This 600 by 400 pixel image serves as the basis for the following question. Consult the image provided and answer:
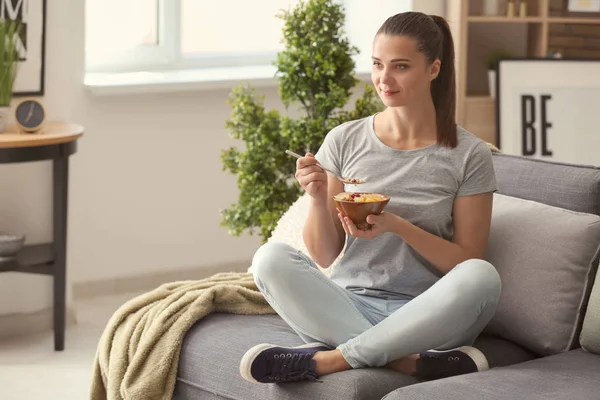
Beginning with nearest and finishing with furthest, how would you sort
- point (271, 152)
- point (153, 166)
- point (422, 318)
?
point (422, 318) < point (271, 152) < point (153, 166)

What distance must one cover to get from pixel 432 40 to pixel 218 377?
0.94 m

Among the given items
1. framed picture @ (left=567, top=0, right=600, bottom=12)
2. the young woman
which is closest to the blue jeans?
the young woman

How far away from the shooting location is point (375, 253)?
2.58 metres

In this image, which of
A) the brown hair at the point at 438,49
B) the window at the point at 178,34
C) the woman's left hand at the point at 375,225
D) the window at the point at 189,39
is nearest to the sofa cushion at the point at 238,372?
the woman's left hand at the point at 375,225

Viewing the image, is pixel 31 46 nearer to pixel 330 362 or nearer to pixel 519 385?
pixel 330 362

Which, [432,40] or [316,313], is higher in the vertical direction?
[432,40]

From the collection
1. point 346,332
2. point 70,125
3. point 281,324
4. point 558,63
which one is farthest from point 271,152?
point 558,63

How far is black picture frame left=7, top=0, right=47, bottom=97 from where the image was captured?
157 inches

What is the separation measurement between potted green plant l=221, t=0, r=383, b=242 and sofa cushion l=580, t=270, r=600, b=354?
1.54 m

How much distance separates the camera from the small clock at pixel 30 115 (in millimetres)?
3797

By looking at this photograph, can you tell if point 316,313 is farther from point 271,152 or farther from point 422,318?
point 271,152

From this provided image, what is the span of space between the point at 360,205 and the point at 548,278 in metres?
0.51

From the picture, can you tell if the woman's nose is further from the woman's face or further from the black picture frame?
the black picture frame

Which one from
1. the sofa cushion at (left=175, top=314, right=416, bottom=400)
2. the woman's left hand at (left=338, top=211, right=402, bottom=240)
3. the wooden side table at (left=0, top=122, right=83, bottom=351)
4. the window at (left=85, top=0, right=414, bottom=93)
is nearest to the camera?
the sofa cushion at (left=175, top=314, right=416, bottom=400)
